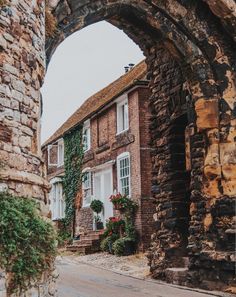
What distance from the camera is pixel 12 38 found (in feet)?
20.3

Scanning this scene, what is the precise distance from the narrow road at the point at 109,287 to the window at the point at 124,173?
6.50m

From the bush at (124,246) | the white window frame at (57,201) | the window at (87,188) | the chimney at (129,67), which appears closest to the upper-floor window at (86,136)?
the window at (87,188)

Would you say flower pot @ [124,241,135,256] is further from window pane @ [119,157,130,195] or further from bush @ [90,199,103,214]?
bush @ [90,199,103,214]

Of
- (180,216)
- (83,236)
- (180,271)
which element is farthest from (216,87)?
(83,236)

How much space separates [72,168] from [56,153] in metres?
3.51

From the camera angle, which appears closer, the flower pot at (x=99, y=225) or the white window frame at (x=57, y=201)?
the flower pot at (x=99, y=225)

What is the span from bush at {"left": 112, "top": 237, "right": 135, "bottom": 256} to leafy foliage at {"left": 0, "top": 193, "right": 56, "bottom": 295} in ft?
37.9

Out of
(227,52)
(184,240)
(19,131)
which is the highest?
(227,52)

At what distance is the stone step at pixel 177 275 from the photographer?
403 inches

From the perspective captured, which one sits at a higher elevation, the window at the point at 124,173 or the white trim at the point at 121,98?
the white trim at the point at 121,98

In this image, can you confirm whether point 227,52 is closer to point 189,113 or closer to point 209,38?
point 209,38

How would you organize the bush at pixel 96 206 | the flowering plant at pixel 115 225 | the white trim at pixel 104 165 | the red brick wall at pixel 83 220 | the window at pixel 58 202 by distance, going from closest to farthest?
the flowering plant at pixel 115 225 → the white trim at pixel 104 165 → the bush at pixel 96 206 → the red brick wall at pixel 83 220 → the window at pixel 58 202

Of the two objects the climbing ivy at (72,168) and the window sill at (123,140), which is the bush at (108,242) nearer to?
the window sill at (123,140)

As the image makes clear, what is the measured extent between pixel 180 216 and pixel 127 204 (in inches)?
278
